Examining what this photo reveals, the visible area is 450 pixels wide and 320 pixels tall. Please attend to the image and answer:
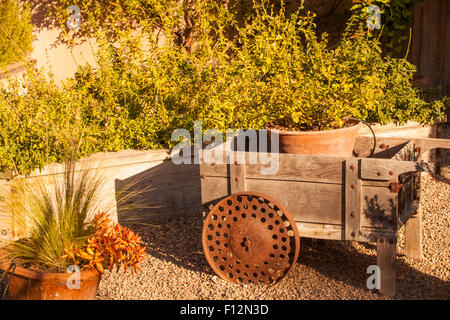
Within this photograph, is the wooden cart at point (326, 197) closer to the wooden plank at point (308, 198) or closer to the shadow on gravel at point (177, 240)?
the wooden plank at point (308, 198)

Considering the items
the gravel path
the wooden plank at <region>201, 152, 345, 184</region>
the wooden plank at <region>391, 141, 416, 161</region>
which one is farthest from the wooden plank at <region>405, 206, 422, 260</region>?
the wooden plank at <region>201, 152, 345, 184</region>

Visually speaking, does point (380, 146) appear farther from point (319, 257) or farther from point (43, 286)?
point (43, 286)

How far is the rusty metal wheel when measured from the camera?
3.08m

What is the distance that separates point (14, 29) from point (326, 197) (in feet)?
16.6

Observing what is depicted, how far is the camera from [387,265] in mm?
2992

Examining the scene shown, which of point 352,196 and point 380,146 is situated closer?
point 352,196

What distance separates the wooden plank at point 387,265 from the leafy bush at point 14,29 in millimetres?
5164

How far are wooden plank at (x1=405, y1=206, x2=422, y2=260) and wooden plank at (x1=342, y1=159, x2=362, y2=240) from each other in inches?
31.3

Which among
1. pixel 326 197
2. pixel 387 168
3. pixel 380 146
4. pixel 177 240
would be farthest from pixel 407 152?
pixel 177 240

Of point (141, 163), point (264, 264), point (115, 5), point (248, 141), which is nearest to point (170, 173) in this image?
point (141, 163)

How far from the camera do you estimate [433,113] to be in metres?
4.91

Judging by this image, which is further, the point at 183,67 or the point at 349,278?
the point at 183,67

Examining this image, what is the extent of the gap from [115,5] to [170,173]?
3.28 m
